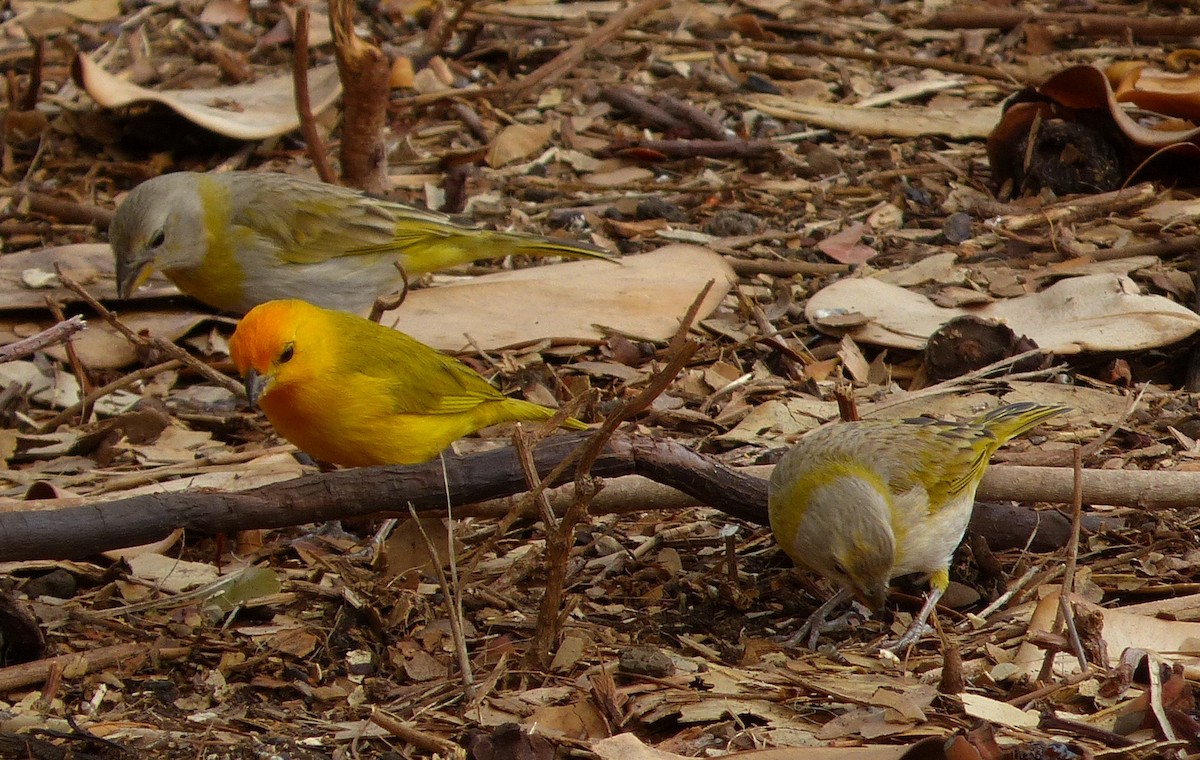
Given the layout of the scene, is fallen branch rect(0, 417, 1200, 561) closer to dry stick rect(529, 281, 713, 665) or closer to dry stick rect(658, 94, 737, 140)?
dry stick rect(529, 281, 713, 665)

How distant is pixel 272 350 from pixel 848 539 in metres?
1.93

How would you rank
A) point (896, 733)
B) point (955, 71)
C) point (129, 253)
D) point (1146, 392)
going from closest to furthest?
1. point (896, 733)
2. point (1146, 392)
3. point (129, 253)
4. point (955, 71)

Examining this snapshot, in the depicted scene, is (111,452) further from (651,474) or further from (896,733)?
(896,733)

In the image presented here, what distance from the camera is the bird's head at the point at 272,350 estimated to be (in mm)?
4656

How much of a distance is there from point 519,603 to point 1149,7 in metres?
6.75

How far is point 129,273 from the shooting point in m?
6.41

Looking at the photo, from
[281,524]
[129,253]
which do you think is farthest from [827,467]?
[129,253]

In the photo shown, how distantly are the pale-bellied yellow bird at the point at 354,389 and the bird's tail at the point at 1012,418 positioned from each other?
141 centimetres

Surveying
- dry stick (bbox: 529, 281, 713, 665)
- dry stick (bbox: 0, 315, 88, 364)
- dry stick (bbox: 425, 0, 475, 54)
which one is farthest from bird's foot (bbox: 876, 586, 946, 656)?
dry stick (bbox: 425, 0, 475, 54)

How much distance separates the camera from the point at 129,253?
21.0ft

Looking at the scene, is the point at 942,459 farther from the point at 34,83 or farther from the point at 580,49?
the point at 34,83

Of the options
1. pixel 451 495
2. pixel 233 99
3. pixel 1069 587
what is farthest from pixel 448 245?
pixel 1069 587

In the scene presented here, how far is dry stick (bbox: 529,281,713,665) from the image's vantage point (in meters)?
3.21

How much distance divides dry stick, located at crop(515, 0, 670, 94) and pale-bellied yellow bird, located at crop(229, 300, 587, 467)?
3815 mm
